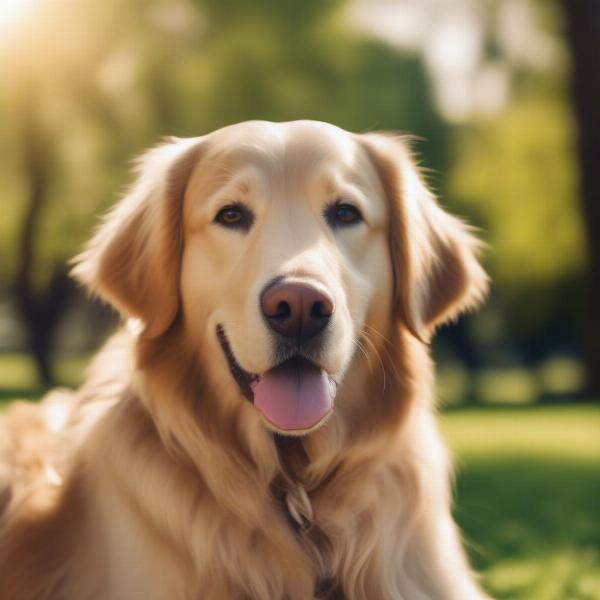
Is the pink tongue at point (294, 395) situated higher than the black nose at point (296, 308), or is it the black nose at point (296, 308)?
the black nose at point (296, 308)

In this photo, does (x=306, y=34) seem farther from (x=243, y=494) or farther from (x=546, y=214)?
(x=243, y=494)

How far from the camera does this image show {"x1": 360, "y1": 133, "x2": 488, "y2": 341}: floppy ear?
3.64 meters

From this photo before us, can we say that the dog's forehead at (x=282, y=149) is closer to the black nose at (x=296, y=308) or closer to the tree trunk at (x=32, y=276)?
the black nose at (x=296, y=308)

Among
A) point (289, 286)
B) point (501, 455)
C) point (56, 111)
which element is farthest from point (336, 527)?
point (56, 111)

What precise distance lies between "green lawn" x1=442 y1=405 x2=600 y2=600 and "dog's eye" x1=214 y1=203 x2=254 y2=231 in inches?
76.2

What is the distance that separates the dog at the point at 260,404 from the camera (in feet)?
10.8

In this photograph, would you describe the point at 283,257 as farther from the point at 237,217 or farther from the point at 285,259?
the point at 237,217

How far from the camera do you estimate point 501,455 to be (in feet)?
29.7

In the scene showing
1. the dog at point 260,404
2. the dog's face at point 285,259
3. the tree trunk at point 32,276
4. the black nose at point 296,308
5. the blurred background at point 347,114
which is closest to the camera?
the black nose at point 296,308

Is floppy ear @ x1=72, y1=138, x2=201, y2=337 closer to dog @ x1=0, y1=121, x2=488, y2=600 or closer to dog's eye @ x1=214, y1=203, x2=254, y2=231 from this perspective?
dog @ x1=0, y1=121, x2=488, y2=600

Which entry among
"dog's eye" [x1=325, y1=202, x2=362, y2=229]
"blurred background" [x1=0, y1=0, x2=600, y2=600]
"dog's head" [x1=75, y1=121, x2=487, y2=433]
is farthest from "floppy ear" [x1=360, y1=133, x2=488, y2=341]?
"blurred background" [x1=0, y1=0, x2=600, y2=600]

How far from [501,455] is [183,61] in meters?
13.5

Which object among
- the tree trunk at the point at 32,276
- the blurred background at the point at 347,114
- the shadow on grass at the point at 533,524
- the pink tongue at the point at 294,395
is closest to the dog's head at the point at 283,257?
the pink tongue at the point at 294,395

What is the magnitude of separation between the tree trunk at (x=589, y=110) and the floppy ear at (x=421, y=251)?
9.79 metres
